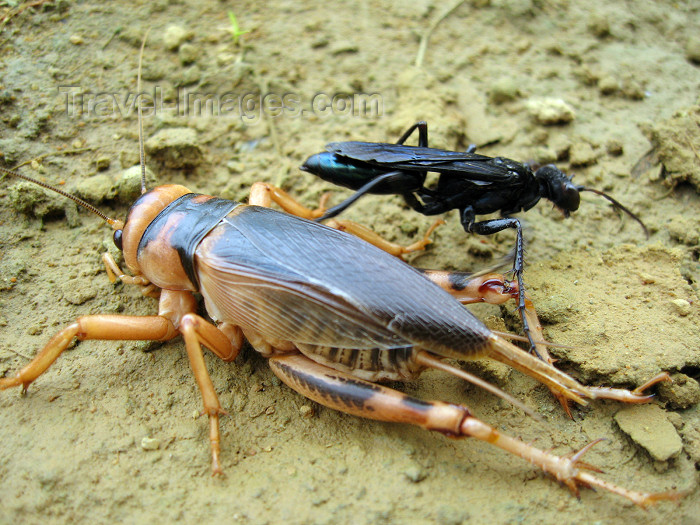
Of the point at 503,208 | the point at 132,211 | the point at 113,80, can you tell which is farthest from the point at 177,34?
the point at 503,208

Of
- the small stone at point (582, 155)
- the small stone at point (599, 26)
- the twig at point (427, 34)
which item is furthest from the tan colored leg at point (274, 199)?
the small stone at point (599, 26)

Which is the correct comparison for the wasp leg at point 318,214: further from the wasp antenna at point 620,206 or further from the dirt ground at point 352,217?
the wasp antenna at point 620,206

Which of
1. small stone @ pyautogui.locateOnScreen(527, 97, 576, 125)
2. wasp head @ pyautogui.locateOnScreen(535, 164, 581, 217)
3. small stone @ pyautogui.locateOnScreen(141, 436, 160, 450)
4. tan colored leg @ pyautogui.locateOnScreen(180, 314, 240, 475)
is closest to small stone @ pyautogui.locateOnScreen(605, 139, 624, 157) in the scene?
small stone @ pyautogui.locateOnScreen(527, 97, 576, 125)

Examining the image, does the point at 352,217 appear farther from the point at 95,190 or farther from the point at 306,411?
the point at 95,190

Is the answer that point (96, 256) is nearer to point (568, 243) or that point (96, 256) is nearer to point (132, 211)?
point (132, 211)

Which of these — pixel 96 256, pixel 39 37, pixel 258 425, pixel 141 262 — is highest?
pixel 39 37
